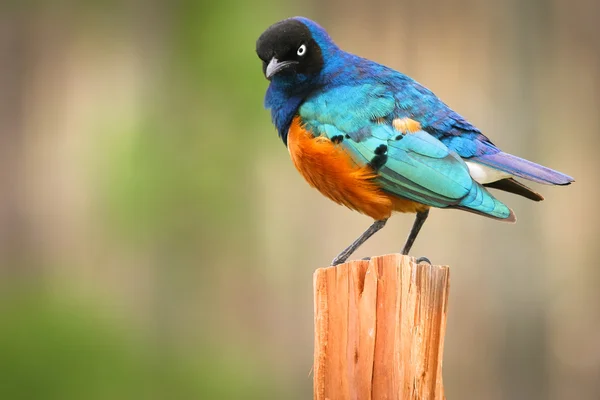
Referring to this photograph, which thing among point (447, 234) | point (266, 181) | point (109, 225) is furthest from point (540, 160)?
point (109, 225)

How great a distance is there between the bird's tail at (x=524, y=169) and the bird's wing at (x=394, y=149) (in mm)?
103

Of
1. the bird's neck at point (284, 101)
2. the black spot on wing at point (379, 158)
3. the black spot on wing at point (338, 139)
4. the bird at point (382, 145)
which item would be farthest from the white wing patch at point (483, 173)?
the bird's neck at point (284, 101)

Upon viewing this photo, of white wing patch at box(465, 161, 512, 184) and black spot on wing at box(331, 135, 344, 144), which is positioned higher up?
black spot on wing at box(331, 135, 344, 144)

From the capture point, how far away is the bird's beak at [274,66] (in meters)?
3.19

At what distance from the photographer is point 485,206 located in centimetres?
276

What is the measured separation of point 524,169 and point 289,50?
100 cm

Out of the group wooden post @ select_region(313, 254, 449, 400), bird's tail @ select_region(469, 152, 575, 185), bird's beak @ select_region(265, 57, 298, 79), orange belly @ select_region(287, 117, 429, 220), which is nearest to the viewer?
wooden post @ select_region(313, 254, 449, 400)

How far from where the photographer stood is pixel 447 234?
206 inches

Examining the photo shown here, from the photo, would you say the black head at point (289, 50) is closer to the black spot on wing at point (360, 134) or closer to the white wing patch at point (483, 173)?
the black spot on wing at point (360, 134)

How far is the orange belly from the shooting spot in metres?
2.97

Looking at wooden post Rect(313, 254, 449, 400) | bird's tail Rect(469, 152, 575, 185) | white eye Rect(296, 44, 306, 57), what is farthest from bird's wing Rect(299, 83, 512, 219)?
wooden post Rect(313, 254, 449, 400)

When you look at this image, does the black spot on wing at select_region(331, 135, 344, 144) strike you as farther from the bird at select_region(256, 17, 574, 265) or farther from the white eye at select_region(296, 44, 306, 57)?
the white eye at select_region(296, 44, 306, 57)

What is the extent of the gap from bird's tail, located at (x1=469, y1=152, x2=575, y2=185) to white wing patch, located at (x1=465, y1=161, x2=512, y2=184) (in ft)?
0.05

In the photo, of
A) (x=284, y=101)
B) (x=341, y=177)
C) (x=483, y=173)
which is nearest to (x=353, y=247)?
(x=341, y=177)
